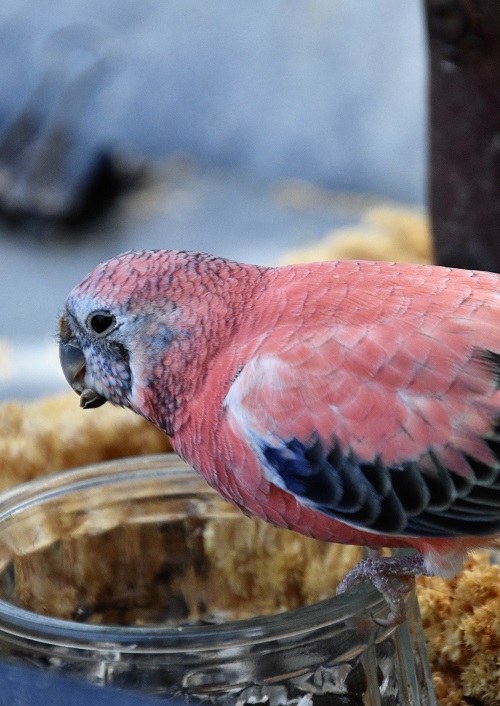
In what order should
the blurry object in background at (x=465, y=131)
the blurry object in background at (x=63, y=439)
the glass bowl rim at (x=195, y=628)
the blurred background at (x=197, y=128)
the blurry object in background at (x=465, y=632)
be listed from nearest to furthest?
the glass bowl rim at (x=195, y=628), the blurry object in background at (x=465, y=632), the blurry object in background at (x=63, y=439), the blurry object in background at (x=465, y=131), the blurred background at (x=197, y=128)

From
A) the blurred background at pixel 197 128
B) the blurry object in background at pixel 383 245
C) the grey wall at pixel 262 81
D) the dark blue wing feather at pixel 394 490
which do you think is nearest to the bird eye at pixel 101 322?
the dark blue wing feather at pixel 394 490

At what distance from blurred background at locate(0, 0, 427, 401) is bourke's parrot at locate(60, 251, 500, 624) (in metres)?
1.43

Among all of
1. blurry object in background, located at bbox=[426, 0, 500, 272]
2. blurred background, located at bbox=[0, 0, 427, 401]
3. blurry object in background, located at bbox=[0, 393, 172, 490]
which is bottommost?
blurry object in background, located at bbox=[0, 393, 172, 490]

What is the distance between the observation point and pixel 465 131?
1066 millimetres

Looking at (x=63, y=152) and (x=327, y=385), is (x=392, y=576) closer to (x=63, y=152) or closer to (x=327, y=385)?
(x=327, y=385)

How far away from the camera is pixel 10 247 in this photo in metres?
2.30

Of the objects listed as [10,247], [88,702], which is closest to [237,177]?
[10,247]

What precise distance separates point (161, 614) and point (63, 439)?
10.9 inches

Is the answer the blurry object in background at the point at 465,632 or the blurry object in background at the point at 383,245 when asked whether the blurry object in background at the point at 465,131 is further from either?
the blurry object in background at the point at 465,632

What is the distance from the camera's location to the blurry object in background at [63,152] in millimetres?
2326

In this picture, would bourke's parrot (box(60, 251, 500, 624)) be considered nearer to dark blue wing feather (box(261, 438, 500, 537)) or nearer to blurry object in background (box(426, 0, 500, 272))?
dark blue wing feather (box(261, 438, 500, 537))

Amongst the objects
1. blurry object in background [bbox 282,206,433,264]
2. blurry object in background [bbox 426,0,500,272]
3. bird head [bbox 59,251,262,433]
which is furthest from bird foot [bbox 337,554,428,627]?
blurry object in background [bbox 282,206,433,264]

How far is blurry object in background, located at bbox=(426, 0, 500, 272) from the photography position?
995 mm

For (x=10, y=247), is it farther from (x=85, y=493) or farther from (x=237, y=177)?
(x=85, y=493)
